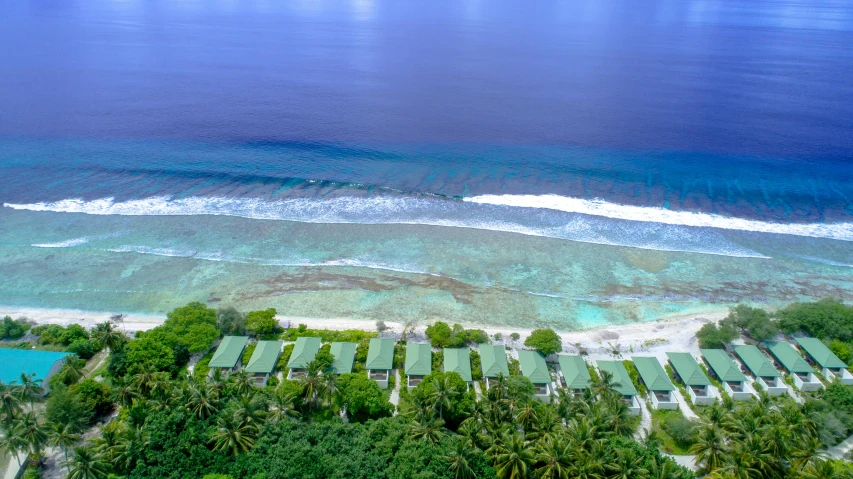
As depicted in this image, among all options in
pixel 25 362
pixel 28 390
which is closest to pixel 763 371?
pixel 28 390

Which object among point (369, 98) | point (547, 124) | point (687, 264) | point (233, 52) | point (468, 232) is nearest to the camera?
point (687, 264)

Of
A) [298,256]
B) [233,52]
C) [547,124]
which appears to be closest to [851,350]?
[298,256]

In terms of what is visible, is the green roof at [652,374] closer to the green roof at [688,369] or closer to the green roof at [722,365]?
the green roof at [688,369]

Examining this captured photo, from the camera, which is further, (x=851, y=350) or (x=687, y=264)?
(x=687, y=264)

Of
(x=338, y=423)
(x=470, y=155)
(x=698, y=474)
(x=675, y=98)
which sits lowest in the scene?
(x=698, y=474)

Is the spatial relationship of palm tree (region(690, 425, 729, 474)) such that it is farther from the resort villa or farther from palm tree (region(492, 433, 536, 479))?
palm tree (region(492, 433, 536, 479))

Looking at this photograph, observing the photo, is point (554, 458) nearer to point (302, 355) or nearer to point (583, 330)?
point (583, 330)

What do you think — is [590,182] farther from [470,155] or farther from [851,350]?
[851,350]
